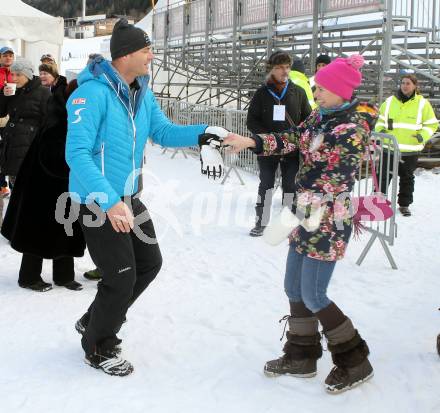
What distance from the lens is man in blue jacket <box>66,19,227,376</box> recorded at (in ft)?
9.68

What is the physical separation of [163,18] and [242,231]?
628 inches

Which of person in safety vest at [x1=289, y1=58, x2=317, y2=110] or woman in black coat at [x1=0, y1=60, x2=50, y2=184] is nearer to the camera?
woman in black coat at [x1=0, y1=60, x2=50, y2=184]

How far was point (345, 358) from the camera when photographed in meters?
3.14

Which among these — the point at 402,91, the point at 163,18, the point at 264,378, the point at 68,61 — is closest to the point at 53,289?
the point at 264,378

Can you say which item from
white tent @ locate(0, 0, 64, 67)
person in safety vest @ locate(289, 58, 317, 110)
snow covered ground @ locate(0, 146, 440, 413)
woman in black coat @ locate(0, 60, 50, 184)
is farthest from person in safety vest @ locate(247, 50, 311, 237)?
white tent @ locate(0, 0, 64, 67)

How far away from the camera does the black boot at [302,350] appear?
3.29 meters

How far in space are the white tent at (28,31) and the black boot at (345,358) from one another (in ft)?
37.4

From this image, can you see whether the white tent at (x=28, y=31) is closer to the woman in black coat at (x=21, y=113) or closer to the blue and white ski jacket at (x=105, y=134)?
the woman in black coat at (x=21, y=113)

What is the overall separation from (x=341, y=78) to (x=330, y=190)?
20.9 inches

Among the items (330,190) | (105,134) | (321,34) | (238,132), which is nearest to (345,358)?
(330,190)

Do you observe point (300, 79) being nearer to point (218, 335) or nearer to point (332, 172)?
point (218, 335)

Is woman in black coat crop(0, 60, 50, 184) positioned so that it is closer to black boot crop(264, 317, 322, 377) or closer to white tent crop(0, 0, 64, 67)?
black boot crop(264, 317, 322, 377)

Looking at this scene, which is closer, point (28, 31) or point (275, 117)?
point (275, 117)

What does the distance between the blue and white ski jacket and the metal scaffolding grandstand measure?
7318mm
